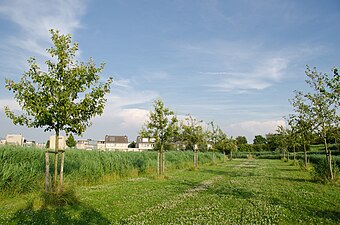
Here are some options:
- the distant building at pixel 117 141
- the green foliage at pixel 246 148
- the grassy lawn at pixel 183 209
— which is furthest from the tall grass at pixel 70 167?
the distant building at pixel 117 141

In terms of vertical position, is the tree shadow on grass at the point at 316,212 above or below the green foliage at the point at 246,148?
below

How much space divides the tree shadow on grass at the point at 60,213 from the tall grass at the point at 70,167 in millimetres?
2487

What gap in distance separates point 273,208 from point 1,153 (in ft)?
41.1

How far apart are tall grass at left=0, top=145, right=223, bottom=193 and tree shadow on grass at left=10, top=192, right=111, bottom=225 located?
2.49 m

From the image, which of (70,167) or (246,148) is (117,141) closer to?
(246,148)

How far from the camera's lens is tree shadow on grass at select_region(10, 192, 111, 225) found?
8.45 metres

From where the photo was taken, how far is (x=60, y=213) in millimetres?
9445

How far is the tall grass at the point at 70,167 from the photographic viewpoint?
1275cm

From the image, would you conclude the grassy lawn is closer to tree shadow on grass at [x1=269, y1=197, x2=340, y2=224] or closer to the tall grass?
tree shadow on grass at [x1=269, y1=197, x2=340, y2=224]

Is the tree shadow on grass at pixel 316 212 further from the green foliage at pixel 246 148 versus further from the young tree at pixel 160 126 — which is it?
the green foliage at pixel 246 148

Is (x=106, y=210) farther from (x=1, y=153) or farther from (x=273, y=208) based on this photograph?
(x=1, y=153)

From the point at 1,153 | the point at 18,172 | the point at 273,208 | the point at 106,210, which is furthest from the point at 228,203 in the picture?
the point at 1,153

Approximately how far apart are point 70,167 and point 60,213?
896 cm

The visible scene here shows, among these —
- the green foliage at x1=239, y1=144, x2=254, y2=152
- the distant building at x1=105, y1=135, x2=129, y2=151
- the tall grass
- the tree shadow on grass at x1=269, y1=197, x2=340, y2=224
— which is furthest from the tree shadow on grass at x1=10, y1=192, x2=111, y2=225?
the distant building at x1=105, y1=135, x2=129, y2=151
